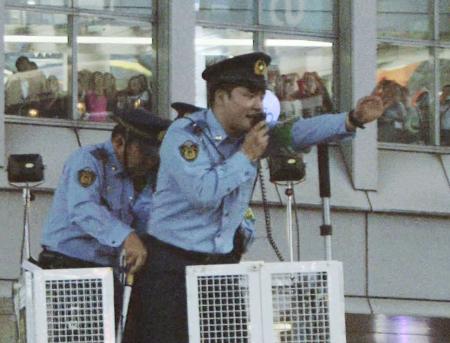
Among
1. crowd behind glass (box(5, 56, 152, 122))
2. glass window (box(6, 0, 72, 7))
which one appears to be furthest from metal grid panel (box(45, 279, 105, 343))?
glass window (box(6, 0, 72, 7))

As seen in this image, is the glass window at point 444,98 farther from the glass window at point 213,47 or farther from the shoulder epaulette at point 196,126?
the shoulder epaulette at point 196,126

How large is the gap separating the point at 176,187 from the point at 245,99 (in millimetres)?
463

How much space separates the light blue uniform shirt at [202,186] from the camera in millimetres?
6863

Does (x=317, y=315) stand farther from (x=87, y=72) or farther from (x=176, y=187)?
(x=87, y=72)

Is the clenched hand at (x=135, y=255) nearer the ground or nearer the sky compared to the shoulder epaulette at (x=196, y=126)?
nearer the ground

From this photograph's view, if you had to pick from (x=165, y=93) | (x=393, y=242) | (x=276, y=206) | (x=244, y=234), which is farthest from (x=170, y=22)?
(x=244, y=234)

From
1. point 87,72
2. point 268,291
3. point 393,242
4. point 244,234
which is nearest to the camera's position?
point 268,291

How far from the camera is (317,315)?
21.9 feet

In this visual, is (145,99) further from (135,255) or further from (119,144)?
(135,255)

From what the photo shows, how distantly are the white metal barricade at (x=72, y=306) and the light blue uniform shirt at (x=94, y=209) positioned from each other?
0.62 m

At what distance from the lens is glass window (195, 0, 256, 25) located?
1563 centimetres

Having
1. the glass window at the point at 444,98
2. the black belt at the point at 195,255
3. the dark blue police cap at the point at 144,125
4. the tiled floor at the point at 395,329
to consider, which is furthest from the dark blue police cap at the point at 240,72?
the glass window at the point at 444,98

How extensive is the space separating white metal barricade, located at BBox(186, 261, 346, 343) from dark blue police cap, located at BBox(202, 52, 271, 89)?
33.1 inches

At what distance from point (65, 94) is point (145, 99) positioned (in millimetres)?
784
